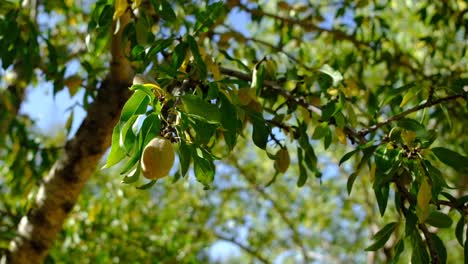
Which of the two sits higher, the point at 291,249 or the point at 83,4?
the point at 83,4

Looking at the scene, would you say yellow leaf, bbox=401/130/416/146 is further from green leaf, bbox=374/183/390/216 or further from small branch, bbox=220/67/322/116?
small branch, bbox=220/67/322/116

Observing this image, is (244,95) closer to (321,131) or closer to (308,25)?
(321,131)

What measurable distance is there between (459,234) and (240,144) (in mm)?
3160

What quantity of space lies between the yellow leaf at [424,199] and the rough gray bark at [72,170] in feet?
3.30

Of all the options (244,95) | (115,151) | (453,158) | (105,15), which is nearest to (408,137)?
(453,158)

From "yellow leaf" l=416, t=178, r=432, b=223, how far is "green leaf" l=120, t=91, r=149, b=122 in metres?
0.47

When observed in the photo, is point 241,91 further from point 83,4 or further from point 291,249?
point 291,249

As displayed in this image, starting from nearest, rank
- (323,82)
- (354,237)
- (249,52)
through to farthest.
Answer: (323,82) < (249,52) < (354,237)

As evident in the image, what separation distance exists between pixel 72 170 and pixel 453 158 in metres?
1.15

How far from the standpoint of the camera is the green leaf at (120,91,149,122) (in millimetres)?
841

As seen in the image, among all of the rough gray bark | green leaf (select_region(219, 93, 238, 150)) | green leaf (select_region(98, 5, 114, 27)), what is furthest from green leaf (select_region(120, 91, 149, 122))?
the rough gray bark

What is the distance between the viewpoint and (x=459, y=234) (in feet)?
3.57

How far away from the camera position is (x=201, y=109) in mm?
853

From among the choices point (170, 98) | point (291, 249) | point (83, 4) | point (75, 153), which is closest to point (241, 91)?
point (170, 98)
